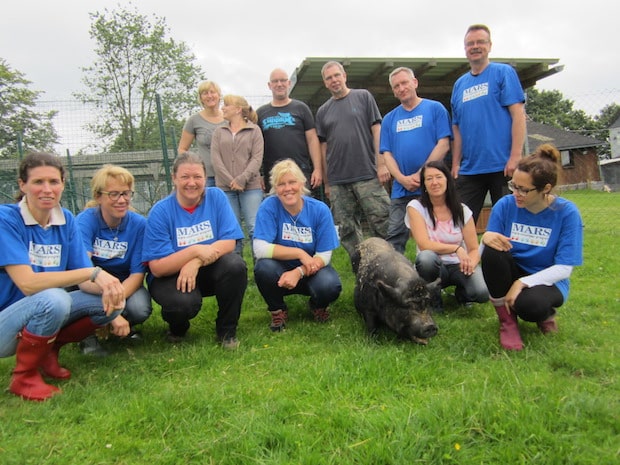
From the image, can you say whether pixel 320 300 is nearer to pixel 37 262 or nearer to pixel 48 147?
pixel 37 262

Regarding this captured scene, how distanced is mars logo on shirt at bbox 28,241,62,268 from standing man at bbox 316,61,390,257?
3.06m

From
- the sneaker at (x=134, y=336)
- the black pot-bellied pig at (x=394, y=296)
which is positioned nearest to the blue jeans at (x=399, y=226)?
the black pot-bellied pig at (x=394, y=296)

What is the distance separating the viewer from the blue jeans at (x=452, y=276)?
159 inches

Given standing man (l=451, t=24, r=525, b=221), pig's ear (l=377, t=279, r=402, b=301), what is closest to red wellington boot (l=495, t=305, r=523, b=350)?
pig's ear (l=377, t=279, r=402, b=301)

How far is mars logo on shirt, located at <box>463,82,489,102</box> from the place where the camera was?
4.46 m

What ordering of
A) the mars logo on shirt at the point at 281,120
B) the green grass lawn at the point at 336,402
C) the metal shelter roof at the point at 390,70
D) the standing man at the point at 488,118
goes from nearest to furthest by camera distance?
the green grass lawn at the point at 336,402
the standing man at the point at 488,118
the mars logo on shirt at the point at 281,120
the metal shelter roof at the point at 390,70

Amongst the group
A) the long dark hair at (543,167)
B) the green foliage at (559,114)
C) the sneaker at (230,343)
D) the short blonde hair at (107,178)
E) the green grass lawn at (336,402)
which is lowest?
the green grass lawn at (336,402)

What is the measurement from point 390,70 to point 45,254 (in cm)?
673

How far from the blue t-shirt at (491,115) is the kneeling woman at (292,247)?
5.52 feet

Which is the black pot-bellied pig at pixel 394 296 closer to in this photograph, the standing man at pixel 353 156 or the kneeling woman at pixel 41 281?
the standing man at pixel 353 156

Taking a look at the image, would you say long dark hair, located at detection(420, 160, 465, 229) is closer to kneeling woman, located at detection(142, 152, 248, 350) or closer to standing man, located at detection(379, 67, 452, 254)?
standing man, located at detection(379, 67, 452, 254)

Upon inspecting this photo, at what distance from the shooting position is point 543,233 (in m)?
3.37

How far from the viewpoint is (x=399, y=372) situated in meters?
2.89

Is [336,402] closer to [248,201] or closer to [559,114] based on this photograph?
[248,201]
